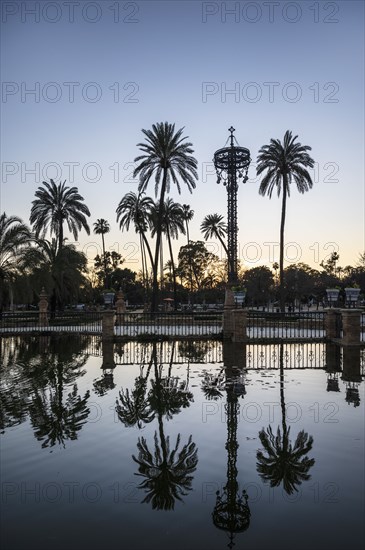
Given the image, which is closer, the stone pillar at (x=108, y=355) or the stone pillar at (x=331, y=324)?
the stone pillar at (x=108, y=355)

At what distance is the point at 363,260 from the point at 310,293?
20644mm

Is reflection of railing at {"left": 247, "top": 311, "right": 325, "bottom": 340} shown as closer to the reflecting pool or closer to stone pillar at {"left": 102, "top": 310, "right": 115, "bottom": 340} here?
stone pillar at {"left": 102, "top": 310, "right": 115, "bottom": 340}

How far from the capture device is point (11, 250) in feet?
99.7

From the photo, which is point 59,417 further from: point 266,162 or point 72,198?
point 72,198

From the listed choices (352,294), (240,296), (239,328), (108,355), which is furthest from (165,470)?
(240,296)

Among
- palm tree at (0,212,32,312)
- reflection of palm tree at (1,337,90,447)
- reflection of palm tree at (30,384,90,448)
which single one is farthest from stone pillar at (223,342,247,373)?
palm tree at (0,212,32,312)

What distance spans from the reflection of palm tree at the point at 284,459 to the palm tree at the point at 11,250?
27.5m

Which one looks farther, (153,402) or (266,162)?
(266,162)

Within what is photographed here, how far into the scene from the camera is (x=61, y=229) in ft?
136

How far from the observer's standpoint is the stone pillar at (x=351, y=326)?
50.7 ft

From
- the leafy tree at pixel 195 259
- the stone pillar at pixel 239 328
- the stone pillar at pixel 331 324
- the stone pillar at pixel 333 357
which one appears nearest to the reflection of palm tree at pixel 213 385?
the stone pillar at pixel 333 357

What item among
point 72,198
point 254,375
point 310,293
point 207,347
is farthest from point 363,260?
point 254,375

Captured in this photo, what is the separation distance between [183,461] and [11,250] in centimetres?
2821

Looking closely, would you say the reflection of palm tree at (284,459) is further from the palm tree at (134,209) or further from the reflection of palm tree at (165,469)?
the palm tree at (134,209)
